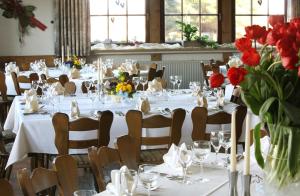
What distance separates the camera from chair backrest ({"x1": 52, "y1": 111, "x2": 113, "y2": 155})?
457cm

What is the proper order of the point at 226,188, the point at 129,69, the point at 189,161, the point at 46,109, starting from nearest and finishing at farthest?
the point at 226,188 → the point at 189,161 → the point at 46,109 → the point at 129,69

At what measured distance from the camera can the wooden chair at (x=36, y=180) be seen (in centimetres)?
267

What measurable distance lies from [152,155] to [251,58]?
9.63 ft

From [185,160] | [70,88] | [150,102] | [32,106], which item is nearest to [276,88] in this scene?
[185,160]

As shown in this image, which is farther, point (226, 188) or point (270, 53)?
point (226, 188)

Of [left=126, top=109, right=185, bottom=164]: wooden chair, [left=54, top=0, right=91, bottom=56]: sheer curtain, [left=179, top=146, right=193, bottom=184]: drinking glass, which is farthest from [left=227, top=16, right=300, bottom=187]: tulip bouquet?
[left=54, top=0, right=91, bottom=56]: sheer curtain

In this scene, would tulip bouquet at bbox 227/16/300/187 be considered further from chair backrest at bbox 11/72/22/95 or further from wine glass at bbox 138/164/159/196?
chair backrest at bbox 11/72/22/95

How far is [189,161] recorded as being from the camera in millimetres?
3191

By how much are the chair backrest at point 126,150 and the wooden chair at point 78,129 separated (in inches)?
37.9

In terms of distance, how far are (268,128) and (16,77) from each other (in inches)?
244

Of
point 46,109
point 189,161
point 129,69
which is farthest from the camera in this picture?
point 129,69

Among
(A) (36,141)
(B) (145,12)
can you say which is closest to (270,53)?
(A) (36,141)

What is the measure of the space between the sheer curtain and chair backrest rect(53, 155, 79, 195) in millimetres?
7570

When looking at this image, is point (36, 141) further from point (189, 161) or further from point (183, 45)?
point (183, 45)
